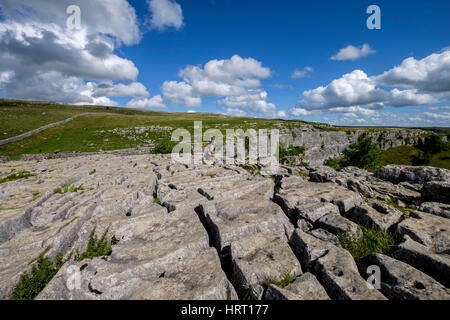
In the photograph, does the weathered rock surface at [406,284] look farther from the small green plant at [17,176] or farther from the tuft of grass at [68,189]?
the small green plant at [17,176]

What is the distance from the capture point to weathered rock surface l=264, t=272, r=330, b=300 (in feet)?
12.9

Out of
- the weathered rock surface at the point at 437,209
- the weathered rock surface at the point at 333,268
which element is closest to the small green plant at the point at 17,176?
the weathered rock surface at the point at 333,268

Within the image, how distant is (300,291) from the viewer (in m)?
4.14

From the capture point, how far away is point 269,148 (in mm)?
47250

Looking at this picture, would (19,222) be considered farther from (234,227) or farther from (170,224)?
(234,227)

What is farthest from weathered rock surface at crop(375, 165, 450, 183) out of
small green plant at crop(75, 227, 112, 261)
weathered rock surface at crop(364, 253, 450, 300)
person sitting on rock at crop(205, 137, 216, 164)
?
small green plant at crop(75, 227, 112, 261)

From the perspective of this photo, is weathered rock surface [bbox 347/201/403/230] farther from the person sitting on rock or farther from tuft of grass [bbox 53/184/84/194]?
tuft of grass [bbox 53/184/84/194]

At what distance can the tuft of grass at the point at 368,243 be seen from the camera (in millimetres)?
5857

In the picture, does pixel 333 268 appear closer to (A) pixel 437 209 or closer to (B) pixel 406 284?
(B) pixel 406 284

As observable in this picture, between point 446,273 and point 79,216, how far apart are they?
37.0ft

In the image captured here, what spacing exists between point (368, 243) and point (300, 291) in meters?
3.56

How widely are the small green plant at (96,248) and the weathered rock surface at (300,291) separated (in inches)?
199

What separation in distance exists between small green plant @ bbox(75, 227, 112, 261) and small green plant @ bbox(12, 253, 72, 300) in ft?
1.82
